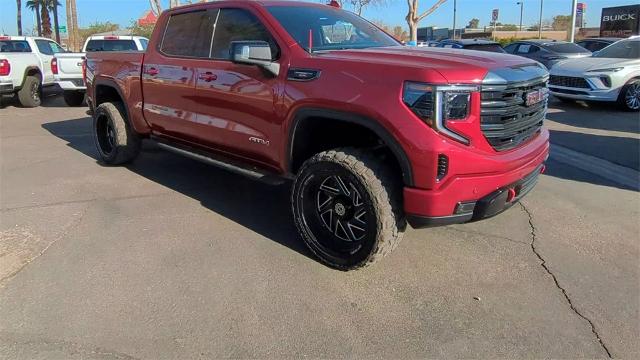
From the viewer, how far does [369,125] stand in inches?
135

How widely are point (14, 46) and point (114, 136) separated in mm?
9747

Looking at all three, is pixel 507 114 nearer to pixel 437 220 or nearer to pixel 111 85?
pixel 437 220

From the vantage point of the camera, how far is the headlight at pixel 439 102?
10.4ft

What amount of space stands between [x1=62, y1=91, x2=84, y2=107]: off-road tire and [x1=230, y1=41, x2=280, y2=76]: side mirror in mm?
11070

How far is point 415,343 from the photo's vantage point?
2975 mm

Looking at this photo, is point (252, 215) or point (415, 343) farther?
point (252, 215)

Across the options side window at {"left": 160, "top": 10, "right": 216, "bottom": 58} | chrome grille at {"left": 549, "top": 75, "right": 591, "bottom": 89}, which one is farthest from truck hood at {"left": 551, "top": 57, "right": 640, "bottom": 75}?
side window at {"left": 160, "top": 10, "right": 216, "bottom": 58}

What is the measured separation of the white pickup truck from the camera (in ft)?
41.2

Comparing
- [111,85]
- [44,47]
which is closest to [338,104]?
[111,85]

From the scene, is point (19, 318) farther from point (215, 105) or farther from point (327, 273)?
point (215, 105)

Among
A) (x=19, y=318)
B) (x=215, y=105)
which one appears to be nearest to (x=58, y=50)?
(x=215, y=105)

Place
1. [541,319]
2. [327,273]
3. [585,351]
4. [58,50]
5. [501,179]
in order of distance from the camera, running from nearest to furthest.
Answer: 1. [585,351]
2. [541,319]
3. [501,179]
4. [327,273]
5. [58,50]

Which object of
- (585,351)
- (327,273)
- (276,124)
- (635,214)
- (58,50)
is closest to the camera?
(585,351)

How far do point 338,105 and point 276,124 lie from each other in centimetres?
70
